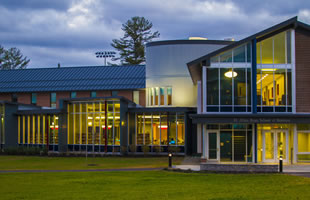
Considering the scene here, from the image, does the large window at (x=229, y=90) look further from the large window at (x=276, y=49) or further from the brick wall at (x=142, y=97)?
the brick wall at (x=142, y=97)

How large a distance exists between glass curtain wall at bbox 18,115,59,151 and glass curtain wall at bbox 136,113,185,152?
26.7 ft

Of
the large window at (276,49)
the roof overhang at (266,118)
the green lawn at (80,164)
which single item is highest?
the large window at (276,49)

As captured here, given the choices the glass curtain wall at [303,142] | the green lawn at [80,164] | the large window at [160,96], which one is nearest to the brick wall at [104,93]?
the large window at [160,96]

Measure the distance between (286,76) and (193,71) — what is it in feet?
23.0

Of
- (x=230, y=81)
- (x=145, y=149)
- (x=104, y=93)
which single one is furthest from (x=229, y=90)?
(x=104, y=93)

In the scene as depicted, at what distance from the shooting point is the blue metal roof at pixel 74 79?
50188 mm

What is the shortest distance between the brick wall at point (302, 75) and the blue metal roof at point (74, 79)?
849 inches

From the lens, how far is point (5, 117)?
1731 inches

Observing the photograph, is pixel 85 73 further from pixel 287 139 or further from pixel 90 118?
pixel 287 139

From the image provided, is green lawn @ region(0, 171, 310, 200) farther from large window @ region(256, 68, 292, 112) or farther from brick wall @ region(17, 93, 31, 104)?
brick wall @ region(17, 93, 31, 104)

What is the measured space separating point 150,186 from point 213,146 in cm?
1202

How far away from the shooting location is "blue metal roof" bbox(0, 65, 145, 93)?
50188 mm

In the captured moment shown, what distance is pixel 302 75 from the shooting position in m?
29.8

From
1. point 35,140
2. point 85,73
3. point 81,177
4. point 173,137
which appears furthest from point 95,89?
point 81,177
